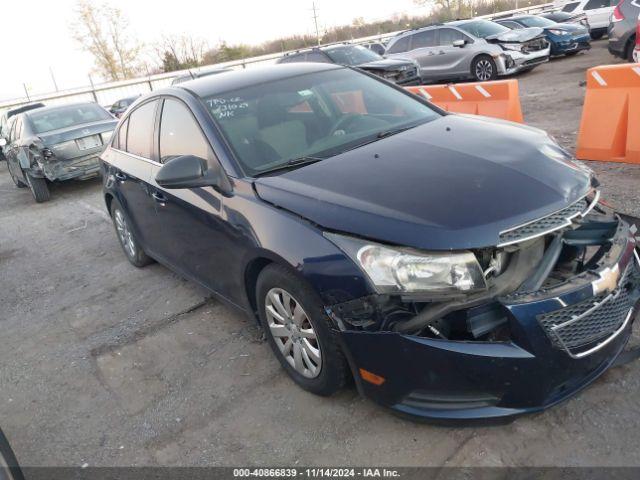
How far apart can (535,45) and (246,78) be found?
13275mm

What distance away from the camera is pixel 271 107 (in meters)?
3.47

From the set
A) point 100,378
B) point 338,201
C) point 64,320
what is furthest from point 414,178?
point 64,320

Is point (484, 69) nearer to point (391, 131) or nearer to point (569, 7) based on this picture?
point (391, 131)

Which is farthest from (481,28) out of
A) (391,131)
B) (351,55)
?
(391,131)

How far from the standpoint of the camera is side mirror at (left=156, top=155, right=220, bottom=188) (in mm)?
3057

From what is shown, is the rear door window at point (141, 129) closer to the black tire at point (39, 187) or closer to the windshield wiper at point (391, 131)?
the windshield wiper at point (391, 131)

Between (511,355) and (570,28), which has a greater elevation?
(570,28)

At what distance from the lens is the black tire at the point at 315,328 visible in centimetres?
254

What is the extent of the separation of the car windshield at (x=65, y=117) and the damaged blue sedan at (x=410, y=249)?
7.62 m

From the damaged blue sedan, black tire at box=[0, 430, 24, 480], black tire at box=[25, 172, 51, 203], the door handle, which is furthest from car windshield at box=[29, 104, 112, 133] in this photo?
black tire at box=[0, 430, 24, 480]

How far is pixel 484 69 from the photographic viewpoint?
14055 millimetres

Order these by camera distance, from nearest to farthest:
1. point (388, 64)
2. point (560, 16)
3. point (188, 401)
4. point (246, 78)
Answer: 1. point (188, 401)
2. point (246, 78)
3. point (388, 64)
4. point (560, 16)

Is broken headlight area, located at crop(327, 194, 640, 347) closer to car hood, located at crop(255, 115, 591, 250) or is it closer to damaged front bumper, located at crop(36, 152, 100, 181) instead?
car hood, located at crop(255, 115, 591, 250)

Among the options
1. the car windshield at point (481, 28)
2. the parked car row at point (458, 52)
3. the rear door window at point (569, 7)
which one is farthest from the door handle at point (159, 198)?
the rear door window at point (569, 7)
